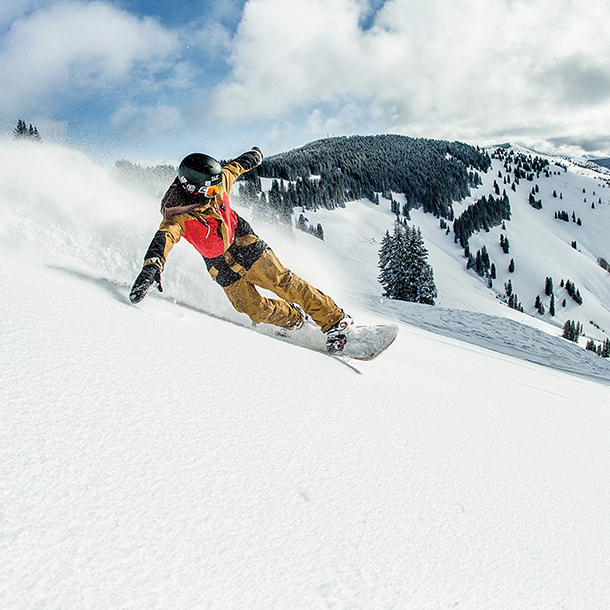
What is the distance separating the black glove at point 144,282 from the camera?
108 inches

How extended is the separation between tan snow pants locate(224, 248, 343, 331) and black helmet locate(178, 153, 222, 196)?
94cm

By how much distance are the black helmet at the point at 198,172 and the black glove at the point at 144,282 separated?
0.90 m

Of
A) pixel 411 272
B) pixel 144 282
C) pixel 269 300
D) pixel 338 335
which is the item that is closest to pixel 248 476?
pixel 144 282

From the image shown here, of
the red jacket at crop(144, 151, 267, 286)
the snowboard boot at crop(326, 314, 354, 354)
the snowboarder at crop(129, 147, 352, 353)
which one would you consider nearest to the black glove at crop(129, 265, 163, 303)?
the red jacket at crop(144, 151, 267, 286)

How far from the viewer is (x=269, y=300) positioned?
159 inches

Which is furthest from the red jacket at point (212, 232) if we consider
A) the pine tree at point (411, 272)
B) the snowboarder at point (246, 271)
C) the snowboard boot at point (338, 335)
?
the pine tree at point (411, 272)

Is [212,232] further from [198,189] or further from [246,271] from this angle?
[246,271]

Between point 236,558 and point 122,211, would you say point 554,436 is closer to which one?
point 236,558

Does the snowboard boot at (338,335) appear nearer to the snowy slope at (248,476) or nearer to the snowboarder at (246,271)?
the snowboarder at (246,271)

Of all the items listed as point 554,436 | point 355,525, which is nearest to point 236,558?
point 355,525

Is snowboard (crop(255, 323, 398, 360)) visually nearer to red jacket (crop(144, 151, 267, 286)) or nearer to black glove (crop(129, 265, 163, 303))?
red jacket (crop(144, 151, 267, 286))

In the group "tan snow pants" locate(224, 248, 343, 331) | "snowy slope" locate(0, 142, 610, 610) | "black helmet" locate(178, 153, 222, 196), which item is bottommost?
"snowy slope" locate(0, 142, 610, 610)

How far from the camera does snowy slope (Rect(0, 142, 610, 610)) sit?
940 millimetres

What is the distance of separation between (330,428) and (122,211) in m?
3.79
